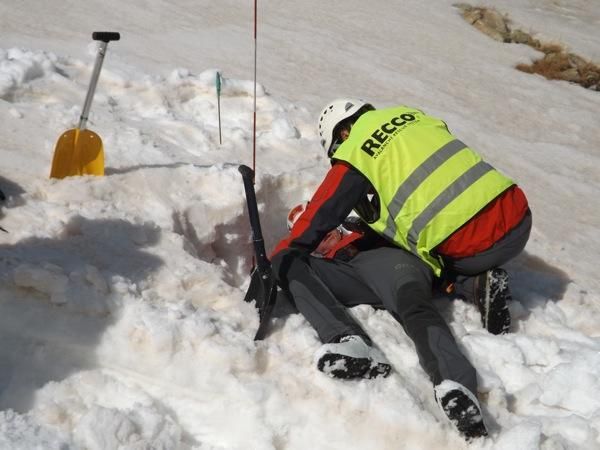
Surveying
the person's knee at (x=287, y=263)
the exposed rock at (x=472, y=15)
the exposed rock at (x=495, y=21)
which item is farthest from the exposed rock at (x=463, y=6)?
the person's knee at (x=287, y=263)

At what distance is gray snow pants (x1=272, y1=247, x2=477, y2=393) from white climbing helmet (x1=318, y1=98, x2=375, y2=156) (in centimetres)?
72

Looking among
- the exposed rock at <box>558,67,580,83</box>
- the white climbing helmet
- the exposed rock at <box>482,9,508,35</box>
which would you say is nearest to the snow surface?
the white climbing helmet

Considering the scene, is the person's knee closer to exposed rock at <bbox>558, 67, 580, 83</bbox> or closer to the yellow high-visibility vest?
the yellow high-visibility vest

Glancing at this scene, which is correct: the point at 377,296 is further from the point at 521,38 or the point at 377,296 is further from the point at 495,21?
the point at 495,21

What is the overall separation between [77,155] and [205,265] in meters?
1.16

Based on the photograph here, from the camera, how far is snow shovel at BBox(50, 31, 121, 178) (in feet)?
13.4

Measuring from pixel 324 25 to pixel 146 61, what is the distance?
3.75 meters

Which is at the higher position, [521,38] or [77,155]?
[77,155]

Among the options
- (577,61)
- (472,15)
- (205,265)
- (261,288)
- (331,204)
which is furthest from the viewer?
(472,15)

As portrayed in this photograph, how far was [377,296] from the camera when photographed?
11.8 ft

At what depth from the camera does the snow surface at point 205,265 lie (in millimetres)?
2768

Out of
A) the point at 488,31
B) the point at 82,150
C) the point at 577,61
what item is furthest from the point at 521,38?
the point at 82,150

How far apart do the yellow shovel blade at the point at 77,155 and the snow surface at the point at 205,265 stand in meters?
0.10

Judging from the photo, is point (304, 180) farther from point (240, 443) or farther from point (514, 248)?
point (240, 443)
